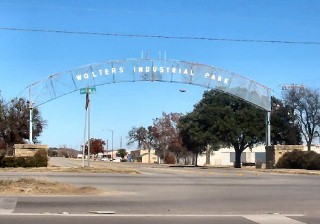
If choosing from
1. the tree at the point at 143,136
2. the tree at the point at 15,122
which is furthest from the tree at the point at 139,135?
the tree at the point at 15,122

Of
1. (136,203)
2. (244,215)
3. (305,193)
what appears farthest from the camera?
(305,193)

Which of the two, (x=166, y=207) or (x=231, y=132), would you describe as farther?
(x=231, y=132)

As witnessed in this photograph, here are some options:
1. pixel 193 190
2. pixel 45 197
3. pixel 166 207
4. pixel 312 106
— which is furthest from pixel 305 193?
pixel 312 106

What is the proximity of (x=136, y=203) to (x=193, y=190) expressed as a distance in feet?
18.6

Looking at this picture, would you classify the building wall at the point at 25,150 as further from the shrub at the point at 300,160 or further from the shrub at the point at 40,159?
the shrub at the point at 300,160

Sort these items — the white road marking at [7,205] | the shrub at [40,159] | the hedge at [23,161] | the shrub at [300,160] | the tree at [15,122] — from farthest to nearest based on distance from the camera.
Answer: the tree at [15,122] → the shrub at [300,160] → the shrub at [40,159] → the hedge at [23,161] → the white road marking at [7,205]

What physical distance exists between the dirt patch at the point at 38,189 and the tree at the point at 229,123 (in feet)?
141

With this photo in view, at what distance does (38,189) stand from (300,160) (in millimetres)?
29768

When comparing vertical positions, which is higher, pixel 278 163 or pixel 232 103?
pixel 232 103

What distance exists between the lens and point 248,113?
61.6 metres

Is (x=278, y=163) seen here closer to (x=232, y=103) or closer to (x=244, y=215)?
(x=232, y=103)

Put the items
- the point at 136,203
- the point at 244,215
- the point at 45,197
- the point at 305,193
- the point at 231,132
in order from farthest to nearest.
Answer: the point at 231,132
the point at 305,193
the point at 45,197
the point at 136,203
the point at 244,215

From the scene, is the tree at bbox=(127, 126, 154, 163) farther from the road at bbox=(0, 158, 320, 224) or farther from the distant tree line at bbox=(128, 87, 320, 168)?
the road at bbox=(0, 158, 320, 224)

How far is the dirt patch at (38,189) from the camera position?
715 inches
